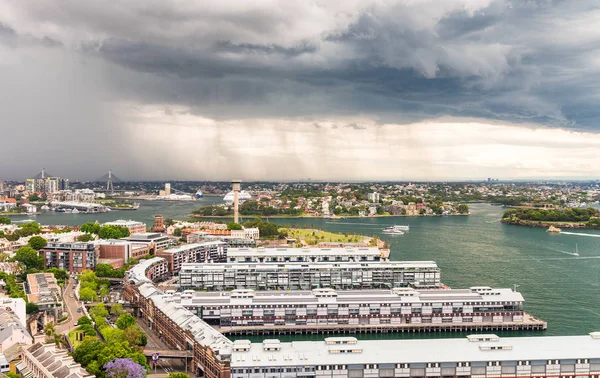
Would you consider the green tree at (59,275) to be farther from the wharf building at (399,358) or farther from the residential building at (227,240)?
the wharf building at (399,358)

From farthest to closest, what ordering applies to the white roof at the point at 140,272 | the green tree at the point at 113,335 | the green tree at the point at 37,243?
the green tree at the point at 37,243
the white roof at the point at 140,272
the green tree at the point at 113,335

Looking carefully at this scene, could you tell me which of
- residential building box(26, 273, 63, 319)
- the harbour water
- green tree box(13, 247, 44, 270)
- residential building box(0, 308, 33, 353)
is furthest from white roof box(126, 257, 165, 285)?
the harbour water

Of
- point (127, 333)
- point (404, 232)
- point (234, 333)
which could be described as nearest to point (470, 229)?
point (404, 232)

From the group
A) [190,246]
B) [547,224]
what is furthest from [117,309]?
[547,224]

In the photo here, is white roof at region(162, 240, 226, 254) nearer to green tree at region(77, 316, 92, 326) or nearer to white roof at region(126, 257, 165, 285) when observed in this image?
white roof at region(126, 257, 165, 285)

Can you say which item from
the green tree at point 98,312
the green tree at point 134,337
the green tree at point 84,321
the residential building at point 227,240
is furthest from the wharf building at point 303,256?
the green tree at point 134,337

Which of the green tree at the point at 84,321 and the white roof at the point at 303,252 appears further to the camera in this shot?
the white roof at the point at 303,252

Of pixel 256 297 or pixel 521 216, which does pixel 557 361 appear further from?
pixel 521 216
